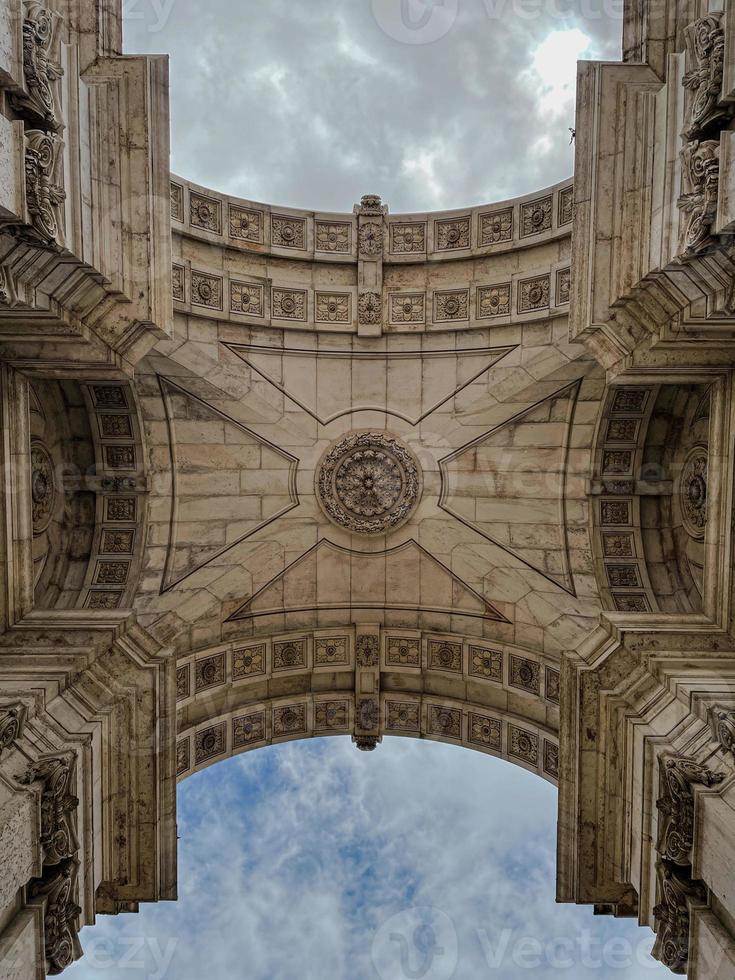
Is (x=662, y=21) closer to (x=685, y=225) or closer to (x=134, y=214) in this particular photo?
(x=685, y=225)

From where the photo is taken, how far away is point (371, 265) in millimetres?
14531

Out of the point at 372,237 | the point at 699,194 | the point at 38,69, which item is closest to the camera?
the point at 38,69

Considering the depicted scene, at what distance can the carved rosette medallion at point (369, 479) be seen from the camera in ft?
48.6

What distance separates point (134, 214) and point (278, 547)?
805cm

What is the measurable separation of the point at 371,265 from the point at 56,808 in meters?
12.3

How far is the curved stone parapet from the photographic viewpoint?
13555 millimetres

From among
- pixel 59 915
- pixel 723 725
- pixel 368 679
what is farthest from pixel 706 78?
pixel 368 679

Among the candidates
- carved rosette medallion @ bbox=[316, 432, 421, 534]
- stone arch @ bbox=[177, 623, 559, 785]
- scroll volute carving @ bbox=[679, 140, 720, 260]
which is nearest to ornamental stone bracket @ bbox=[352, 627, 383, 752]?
stone arch @ bbox=[177, 623, 559, 785]

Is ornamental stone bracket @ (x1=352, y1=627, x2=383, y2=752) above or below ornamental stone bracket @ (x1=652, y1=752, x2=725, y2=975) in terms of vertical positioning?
above

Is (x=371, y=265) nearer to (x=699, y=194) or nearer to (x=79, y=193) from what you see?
(x=79, y=193)

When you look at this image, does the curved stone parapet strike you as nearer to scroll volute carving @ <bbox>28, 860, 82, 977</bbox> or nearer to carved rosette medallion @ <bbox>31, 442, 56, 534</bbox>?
carved rosette medallion @ <bbox>31, 442, 56, 534</bbox>

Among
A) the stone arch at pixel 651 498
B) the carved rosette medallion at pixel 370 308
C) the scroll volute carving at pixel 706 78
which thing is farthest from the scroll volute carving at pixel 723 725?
the carved rosette medallion at pixel 370 308

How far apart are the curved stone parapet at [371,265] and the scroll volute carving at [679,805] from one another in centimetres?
920

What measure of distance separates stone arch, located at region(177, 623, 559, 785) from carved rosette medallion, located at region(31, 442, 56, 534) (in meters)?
4.50
